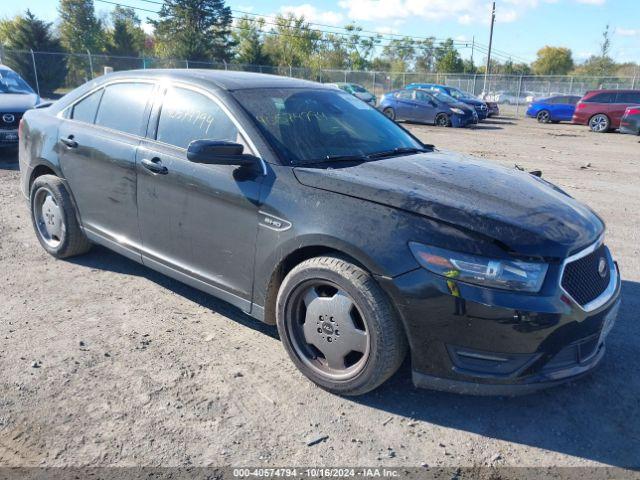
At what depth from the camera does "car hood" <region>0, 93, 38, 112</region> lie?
9659mm

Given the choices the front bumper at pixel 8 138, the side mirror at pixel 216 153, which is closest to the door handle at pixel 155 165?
the side mirror at pixel 216 153

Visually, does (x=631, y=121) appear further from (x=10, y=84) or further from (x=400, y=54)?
(x=400, y=54)

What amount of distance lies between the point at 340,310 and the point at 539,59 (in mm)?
102261

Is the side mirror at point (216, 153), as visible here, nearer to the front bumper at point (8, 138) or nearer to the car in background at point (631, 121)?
the front bumper at point (8, 138)

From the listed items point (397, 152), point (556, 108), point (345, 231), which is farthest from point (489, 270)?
point (556, 108)

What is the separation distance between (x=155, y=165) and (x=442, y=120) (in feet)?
63.0

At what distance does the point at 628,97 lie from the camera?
20.2m

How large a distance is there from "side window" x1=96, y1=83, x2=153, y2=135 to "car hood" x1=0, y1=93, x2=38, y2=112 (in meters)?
6.63

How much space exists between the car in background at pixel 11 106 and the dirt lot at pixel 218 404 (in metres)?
6.70

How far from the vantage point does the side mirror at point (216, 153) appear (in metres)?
3.04

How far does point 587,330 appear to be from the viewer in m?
2.65

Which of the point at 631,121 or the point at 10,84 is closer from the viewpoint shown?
the point at 10,84

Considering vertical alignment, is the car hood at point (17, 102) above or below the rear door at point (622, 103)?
below

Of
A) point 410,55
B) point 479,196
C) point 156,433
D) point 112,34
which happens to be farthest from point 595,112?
point 410,55
